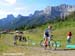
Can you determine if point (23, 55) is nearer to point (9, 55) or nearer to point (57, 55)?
point (9, 55)

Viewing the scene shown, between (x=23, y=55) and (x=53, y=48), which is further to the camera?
(x=53, y=48)

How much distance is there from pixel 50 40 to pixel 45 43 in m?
0.69

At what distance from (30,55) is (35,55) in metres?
0.33

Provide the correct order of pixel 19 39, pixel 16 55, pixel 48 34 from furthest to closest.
Answer: pixel 19 39
pixel 48 34
pixel 16 55

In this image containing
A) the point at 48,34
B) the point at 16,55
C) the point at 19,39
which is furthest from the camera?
the point at 19,39

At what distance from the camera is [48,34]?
86.0 ft

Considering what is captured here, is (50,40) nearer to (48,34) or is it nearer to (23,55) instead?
(48,34)

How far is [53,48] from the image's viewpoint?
26.5 m

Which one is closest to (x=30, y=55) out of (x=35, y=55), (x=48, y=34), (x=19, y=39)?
(x=35, y=55)

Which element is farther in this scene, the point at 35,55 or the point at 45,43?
the point at 45,43

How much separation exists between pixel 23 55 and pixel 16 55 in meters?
0.43

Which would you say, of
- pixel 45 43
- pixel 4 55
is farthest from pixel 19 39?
pixel 4 55

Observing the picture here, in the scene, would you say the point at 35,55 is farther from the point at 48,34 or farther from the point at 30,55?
the point at 48,34

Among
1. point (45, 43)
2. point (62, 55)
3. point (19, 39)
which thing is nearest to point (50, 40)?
point (45, 43)
